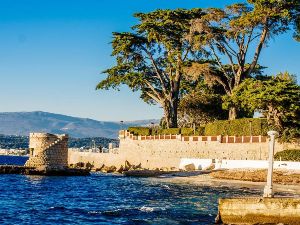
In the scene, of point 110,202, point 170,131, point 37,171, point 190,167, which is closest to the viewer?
point 110,202

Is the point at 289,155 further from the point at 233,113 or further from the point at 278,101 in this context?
the point at 233,113

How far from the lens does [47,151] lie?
6156 cm

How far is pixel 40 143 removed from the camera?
61.2 meters

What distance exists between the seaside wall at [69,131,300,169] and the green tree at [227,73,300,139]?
220 cm

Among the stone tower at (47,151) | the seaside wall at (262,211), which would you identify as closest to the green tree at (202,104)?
the stone tower at (47,151)

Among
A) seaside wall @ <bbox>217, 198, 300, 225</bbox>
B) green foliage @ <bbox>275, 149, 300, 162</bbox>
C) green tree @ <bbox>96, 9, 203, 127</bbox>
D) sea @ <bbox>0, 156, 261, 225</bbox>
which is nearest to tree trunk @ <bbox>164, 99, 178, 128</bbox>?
green tree @ <bbox>96, 9, 203, 127</bbox>

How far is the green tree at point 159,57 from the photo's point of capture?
74.9 metres

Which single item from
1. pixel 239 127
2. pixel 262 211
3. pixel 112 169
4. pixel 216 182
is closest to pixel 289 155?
pixel 216 182

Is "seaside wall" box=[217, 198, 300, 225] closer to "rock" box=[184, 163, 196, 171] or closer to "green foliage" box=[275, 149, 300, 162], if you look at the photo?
"green foliage" box=[275, 149, 300, 162]

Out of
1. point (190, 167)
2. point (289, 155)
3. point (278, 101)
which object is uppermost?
point (278, 101)

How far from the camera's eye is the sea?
28969 mm

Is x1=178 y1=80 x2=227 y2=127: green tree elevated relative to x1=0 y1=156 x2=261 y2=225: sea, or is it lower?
elevated

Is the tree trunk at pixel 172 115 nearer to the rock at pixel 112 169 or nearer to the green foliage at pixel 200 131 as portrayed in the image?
the rock at pixel 112 169

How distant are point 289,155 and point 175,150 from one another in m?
19.7
